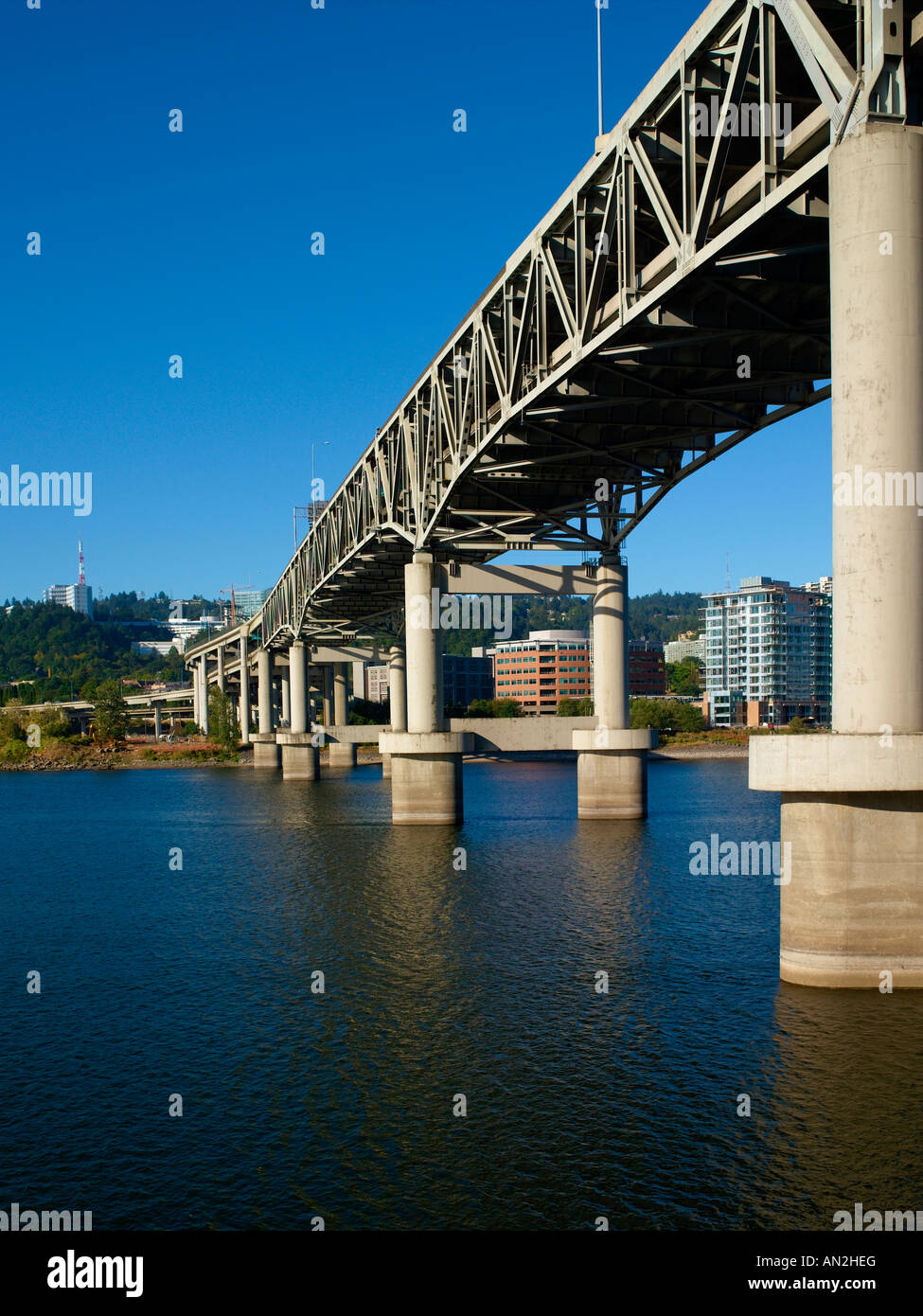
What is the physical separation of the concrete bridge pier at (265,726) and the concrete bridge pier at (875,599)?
382 ft

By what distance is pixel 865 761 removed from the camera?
1931 centimetres

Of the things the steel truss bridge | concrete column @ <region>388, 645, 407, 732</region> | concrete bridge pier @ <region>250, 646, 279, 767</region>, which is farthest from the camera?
concrete bridge pier @ <region>250, 646, 279, 767</region>

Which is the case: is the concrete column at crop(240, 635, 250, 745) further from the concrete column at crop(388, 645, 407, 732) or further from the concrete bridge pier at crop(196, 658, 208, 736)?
the concrete column at crop(388, 645, 407, 732)

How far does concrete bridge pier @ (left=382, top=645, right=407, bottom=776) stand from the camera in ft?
342

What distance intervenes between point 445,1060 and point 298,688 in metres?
98.7

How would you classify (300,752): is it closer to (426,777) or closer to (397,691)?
(397,691)

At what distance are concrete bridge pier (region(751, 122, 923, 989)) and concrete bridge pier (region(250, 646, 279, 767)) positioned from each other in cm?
11639

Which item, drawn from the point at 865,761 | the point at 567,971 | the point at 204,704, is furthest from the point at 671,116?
the point at 204,704

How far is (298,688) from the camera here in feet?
384

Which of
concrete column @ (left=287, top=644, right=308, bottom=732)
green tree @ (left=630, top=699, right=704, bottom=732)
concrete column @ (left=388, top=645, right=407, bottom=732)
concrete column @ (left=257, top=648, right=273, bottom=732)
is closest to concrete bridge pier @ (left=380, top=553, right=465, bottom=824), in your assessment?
concrete column @ (left=388, top=645, right=407, bottom=732)

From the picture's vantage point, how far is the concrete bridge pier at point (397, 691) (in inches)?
4099

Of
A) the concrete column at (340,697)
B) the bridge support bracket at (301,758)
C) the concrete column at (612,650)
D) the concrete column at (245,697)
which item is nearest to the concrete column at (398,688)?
the bridge support bracket at (301,758)

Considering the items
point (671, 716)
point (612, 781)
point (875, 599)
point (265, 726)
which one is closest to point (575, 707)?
point (671, 716)

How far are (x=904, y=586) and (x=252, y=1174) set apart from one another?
1380 cm
